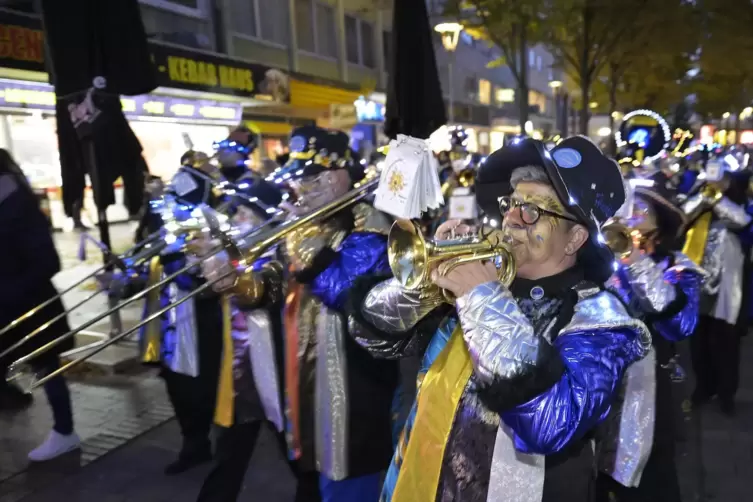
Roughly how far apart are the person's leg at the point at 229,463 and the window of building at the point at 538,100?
45393 millimetres

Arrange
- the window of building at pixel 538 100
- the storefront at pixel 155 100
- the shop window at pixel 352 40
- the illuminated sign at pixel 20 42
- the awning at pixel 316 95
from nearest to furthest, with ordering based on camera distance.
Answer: the illuminated sign at pixel 20 42 → the storefront at pixel 155 100 → the awning at pixel 316 95 → the shop window at pixel 352 40 → the window of building at pixel 538 100

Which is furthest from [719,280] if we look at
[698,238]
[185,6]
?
[185,6]

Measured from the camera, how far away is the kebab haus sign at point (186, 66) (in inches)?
314

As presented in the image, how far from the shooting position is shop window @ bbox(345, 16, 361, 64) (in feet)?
69.5

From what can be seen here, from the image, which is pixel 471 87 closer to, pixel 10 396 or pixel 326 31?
pixel 326 31

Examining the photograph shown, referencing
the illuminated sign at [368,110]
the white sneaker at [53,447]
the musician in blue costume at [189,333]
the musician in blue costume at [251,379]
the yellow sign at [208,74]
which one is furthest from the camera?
the illuminated sign at [368,110]

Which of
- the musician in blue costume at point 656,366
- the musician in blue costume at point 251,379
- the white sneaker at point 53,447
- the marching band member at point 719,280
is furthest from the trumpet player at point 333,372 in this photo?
the marching band member at point 719,280

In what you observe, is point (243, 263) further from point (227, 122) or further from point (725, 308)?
point (227, 122)

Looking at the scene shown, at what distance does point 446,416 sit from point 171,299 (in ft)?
10.4

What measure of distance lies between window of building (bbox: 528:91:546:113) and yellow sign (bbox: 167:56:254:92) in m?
36.2

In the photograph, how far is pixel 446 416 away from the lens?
1681mm

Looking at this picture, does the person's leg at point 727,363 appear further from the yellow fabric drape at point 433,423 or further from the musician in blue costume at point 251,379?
the yellow fabric drape at point 433,423

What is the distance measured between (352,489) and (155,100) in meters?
10.3

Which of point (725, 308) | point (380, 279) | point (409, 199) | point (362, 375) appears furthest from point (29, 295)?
point (725, 308)
